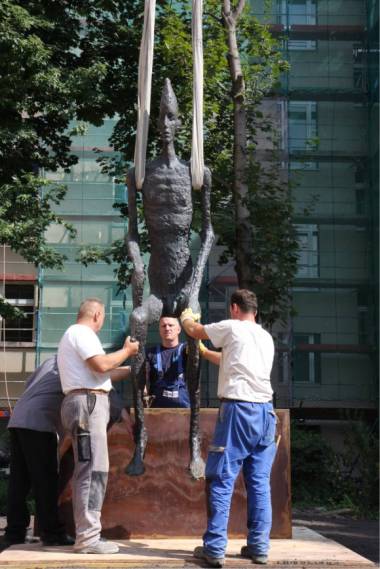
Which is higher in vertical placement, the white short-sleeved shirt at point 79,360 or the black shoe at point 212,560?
the white short-sleeved shirt at point 79,360

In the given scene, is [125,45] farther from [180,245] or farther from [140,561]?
[140,561]

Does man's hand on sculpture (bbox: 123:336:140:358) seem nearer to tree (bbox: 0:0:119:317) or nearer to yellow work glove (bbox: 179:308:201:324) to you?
yellow work glove (bbox: 179:308:201:324)

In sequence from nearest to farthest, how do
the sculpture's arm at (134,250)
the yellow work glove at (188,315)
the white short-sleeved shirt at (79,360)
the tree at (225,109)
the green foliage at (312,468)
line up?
the white short-sleeved shirt at (79,360) < the yellow work glove at (188,315) < the sculpture's arm at (134,250) < the green foliage at (312,468) < the tree at (225,109)

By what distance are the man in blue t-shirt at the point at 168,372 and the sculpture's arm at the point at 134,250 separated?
0.33 metres

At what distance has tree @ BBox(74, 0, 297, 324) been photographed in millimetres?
15422

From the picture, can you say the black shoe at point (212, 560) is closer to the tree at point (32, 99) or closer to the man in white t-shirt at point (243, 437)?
the man in white t-shirt at point (243, 437)

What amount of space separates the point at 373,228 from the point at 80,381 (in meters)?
18.2

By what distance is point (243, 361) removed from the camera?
20.6ft

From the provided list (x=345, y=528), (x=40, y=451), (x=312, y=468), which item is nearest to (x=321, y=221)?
(x=312, y=468)

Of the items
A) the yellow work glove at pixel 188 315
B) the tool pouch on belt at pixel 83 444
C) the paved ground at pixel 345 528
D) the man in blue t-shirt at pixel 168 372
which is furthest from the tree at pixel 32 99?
the tool pouch on belt at pixel 83 444

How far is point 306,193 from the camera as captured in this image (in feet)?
78.3

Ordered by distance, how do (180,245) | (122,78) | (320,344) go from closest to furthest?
(180,245)
(122,78)
(320,344)

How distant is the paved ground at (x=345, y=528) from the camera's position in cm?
1027

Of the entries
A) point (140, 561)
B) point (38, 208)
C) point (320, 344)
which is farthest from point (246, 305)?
point (320, 344)
